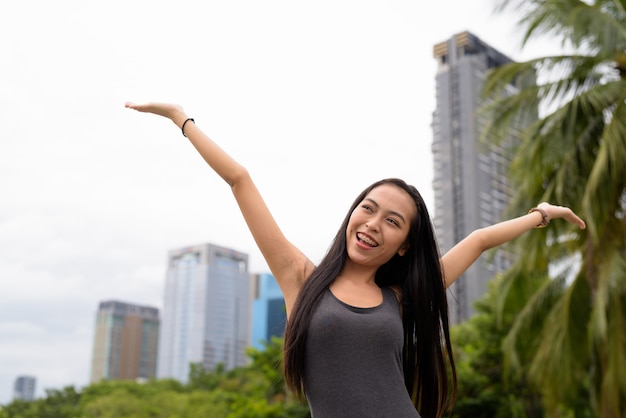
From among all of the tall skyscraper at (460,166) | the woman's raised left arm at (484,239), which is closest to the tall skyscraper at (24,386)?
the tall skyscraper at (460,166)

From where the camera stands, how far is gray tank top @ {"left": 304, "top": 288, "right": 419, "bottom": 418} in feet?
6.68

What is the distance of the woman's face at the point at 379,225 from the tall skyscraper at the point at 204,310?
85693 millimetres

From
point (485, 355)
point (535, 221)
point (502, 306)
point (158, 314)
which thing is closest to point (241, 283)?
point (158, 314)

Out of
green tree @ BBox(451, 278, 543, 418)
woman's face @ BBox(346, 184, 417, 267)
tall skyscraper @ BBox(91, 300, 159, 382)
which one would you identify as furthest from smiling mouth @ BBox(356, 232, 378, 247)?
tall skyscraper @ BBox(91, 300, 159, 382)

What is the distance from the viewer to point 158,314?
100062 mm

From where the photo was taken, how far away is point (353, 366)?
206 centimetres

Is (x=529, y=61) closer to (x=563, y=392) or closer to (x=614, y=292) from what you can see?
(x=614, y=292)

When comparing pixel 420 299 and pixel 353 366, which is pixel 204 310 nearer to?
pixel 420 299

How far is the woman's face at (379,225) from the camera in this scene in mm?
2230

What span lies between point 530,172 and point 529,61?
134 cm

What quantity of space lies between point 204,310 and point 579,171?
8009 centimetres

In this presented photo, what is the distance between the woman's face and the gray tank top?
18cm

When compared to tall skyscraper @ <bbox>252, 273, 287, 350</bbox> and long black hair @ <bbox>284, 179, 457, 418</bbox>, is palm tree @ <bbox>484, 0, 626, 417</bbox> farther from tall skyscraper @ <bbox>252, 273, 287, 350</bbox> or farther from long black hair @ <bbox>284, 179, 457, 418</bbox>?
tall skyscraper @ <bbox>252, 273, 287, 350</bbox>

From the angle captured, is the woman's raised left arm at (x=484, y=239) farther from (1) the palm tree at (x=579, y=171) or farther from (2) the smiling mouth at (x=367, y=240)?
(1) the palm tree at (x=579, y=171)
